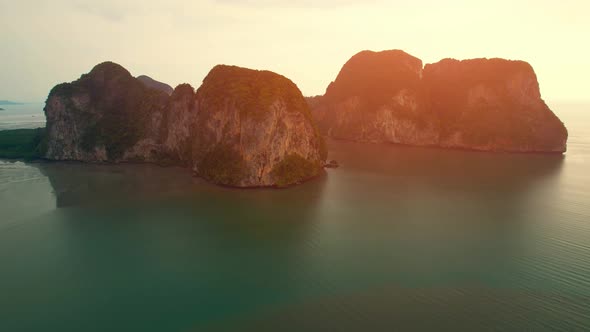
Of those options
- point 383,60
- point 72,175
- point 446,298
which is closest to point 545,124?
point 383,60

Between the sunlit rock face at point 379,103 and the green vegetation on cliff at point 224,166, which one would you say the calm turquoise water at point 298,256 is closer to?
the green vegetation on cliff at point 224,166

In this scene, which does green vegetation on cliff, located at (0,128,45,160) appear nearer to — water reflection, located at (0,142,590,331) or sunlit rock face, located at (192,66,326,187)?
water reflection, located at (0,142,590,331)

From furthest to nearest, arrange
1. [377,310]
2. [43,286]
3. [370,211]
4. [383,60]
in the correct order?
1. [383,60]
2. [370,211]
3. [43,286]
4. [377,310]

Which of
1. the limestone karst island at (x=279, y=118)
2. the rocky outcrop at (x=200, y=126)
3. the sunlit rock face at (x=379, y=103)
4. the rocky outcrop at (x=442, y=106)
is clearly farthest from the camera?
the sunlit rock face at (x=379, y=103)

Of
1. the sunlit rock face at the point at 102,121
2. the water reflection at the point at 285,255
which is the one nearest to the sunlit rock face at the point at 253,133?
the water reflection at the point at 285,255

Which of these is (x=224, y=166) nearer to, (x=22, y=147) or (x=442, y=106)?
(x=22, y=147)

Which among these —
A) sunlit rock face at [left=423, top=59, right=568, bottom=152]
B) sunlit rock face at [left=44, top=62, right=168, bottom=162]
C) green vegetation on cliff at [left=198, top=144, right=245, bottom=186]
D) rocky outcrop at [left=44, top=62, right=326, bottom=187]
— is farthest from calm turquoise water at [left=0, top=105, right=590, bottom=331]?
sunlit rock face at [left=423, top=59, right=568, bottom=152]

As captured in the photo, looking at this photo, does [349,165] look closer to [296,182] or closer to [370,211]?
[296,182]
